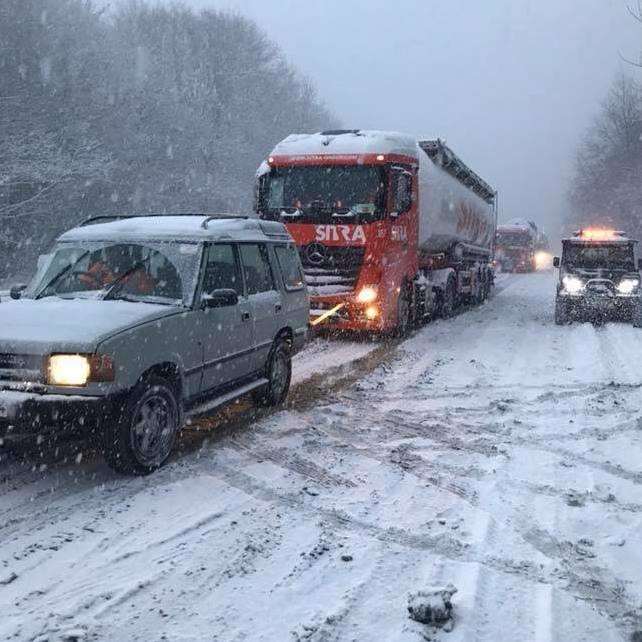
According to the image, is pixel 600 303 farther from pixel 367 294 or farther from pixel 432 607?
pixel 432 607

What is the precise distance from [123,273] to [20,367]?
4.81ft

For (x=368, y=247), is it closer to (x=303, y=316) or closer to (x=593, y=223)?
(x=303, y=316)

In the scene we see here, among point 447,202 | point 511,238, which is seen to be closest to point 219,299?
point 447,202

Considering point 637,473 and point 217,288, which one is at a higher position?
point 217,288

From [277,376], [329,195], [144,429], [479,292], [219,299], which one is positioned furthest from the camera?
[479,292]

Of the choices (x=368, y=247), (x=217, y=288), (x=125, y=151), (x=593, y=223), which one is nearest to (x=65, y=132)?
(x=125, y=151)

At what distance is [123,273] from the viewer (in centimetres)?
612

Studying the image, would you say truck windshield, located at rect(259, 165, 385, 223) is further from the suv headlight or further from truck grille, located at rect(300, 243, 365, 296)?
the suv headlight

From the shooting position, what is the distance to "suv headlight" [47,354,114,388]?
4859 millimetres

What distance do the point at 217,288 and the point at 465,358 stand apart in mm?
5895

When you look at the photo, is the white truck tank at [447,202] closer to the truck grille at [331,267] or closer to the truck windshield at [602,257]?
the truck grille at [331,267]

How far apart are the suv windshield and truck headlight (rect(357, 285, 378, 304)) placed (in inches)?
254

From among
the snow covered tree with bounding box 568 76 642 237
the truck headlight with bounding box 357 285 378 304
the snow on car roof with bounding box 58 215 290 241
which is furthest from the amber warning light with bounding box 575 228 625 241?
the snow covered tree with bounding box 568 76 642 237

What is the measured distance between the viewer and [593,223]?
224 feet
